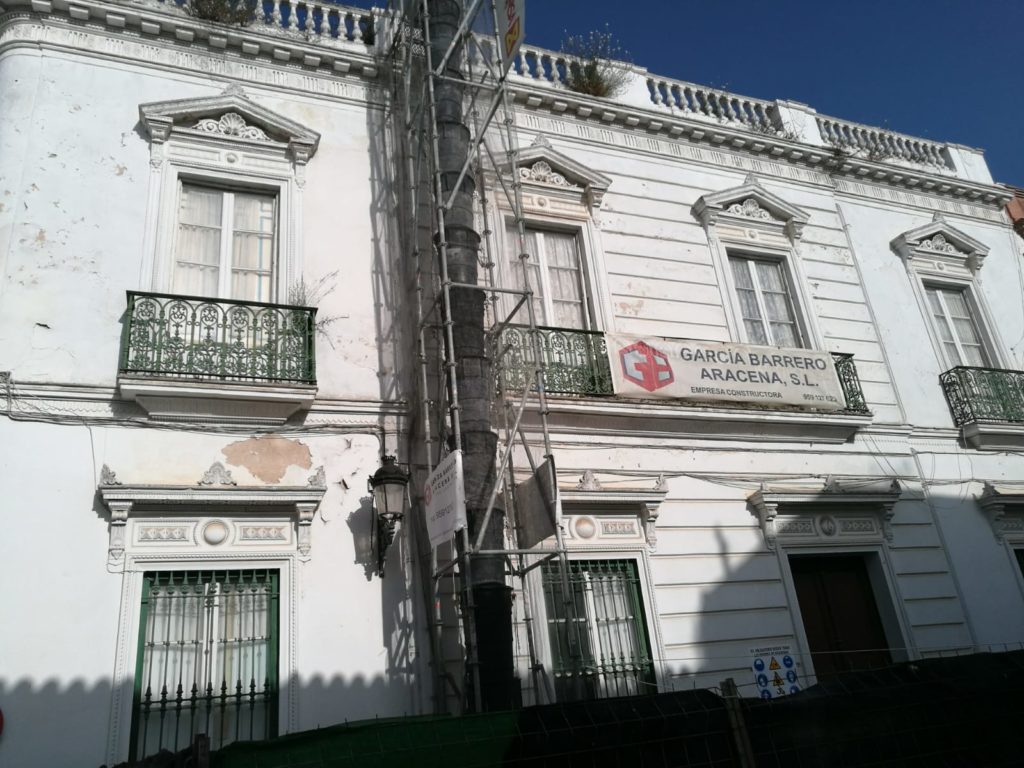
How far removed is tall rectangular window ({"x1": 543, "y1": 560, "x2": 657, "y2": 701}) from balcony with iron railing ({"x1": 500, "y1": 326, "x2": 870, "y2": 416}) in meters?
1.67

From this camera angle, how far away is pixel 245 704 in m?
6.08

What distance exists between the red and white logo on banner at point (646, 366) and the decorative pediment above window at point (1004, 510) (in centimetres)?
416

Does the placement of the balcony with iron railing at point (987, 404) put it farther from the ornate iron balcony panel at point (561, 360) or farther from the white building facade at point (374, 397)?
the ornate iron balcony panel at point (561, 360)

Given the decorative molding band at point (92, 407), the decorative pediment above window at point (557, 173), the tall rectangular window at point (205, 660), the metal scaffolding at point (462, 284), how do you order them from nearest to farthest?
the tall rectangular window at point (205, 660) → the decorative molding band at point (92, 407) → the metal scaffolding at point (462, 284) → the decorative pediment above window at point (557, 173)

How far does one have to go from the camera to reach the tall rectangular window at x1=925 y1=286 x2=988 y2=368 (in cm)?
1078

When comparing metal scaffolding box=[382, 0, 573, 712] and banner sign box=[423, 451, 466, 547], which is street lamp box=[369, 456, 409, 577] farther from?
metal scaffolding box=[382, 0, 573, 712]

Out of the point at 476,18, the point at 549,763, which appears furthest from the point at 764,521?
the point at 476,18

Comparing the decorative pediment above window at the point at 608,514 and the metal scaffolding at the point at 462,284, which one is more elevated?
the metal scaffolding at the point at 462,284

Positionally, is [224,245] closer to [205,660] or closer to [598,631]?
[205,660]

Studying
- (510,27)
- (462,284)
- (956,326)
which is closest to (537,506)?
(462,284)

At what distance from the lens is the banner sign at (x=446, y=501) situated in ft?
19.7

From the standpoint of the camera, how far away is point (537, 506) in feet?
21.9

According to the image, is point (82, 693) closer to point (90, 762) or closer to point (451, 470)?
point (90, 762)

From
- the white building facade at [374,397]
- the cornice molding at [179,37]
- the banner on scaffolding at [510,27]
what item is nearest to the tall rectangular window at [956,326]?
the white building facade at [374,397]
